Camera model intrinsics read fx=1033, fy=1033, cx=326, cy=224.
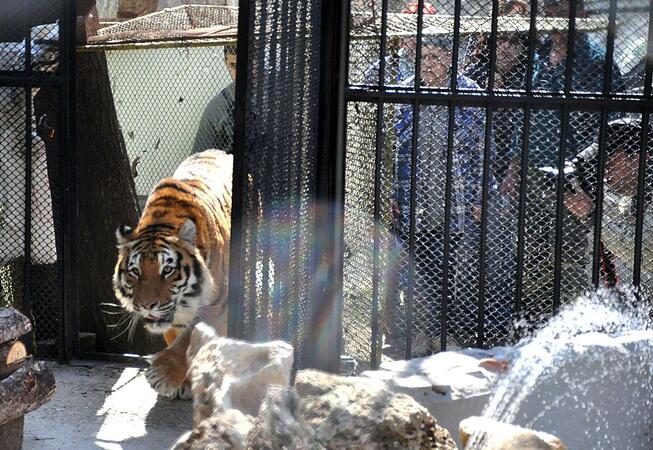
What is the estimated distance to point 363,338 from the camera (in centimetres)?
588

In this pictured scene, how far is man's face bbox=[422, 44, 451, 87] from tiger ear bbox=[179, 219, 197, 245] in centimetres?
177

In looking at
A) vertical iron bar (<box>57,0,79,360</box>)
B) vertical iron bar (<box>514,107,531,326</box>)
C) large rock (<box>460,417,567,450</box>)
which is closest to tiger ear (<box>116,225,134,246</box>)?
vertical iron bar (<box>57,0,79,360</box>)

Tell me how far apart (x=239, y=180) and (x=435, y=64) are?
1649 mm

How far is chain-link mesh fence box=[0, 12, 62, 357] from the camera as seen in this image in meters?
6.21

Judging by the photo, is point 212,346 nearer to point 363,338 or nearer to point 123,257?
point 363,338

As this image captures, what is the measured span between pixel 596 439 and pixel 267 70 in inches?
82.1

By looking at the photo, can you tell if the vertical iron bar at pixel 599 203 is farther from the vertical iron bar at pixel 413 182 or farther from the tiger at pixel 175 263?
the tiger at pixel 175 263

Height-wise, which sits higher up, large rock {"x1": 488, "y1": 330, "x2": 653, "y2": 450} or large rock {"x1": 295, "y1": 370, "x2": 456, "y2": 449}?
large rock {"x1": 295, "y1": 370, "x2": 456, "y2": 449}

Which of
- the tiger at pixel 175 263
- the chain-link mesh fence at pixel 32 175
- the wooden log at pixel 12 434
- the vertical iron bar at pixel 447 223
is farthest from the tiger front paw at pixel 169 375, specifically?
the vertical iron bar at pixel 447 223

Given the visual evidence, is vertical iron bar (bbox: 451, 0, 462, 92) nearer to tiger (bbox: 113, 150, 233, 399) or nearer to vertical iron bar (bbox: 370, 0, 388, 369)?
vertical iron bar (bbox: 370, 0, 388, 369)

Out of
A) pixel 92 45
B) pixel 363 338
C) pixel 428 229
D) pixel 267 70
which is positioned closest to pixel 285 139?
pixel 267 70

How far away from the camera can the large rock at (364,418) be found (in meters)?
3.25

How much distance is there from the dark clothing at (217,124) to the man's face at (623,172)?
3.84 meters

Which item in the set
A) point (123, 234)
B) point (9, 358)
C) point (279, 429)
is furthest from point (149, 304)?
point (279, 429)
